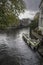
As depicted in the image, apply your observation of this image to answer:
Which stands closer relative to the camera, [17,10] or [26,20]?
[17,10]

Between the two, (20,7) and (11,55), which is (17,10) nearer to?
(20,7)

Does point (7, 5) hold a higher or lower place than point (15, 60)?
higher

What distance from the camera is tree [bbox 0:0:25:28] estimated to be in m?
29.5

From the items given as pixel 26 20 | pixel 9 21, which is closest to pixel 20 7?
pixel 9 21

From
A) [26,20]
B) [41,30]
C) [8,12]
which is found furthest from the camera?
[26,20]

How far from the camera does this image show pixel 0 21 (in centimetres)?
2806

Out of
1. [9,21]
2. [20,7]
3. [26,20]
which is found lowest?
[26,20]

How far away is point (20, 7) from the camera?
3134 cm

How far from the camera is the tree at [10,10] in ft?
96.7

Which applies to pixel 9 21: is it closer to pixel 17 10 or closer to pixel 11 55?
pixel 17 10

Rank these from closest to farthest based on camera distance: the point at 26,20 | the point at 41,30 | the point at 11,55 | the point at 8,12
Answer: the point at 8,12 < the point at 11,55 < the point at 41,30 < the point at 26,20

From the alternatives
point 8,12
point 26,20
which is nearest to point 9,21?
point 8,12

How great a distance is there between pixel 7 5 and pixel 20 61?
28.7 ft

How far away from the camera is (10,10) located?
101 ft
